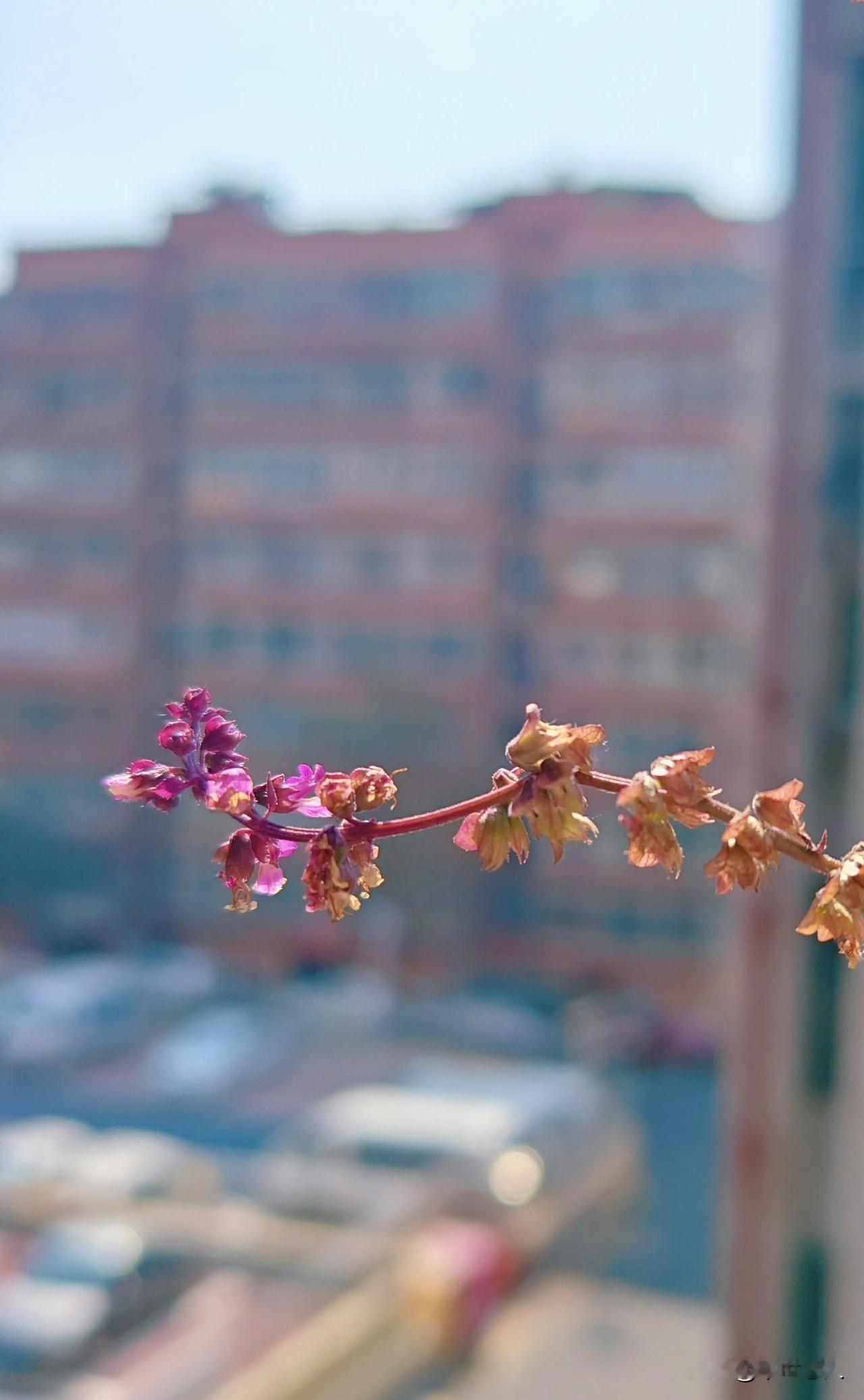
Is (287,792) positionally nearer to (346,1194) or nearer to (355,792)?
(355,792)

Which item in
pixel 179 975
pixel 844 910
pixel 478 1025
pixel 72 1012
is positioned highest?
pixel 179 975

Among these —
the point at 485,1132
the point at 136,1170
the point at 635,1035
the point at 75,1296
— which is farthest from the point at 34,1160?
the point at 635,1035

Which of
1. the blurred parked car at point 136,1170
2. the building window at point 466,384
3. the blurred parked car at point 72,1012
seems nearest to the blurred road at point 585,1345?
the blurred parked car at point 136,1170

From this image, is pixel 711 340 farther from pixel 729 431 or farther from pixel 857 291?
pixel 857 291

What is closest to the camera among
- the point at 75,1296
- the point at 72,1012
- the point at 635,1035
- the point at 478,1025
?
the point at 75,1296

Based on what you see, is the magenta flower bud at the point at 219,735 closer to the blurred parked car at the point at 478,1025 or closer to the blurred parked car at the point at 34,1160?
the blurred parked car at the point at 34,1160

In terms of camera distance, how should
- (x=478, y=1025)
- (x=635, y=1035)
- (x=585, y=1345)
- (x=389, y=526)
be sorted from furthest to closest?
(x=389, y=526), (x=635, y=1035), (x=478, y=1025), (x=585, y=1345)

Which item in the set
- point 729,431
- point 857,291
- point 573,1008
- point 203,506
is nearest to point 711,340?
point 729,431
